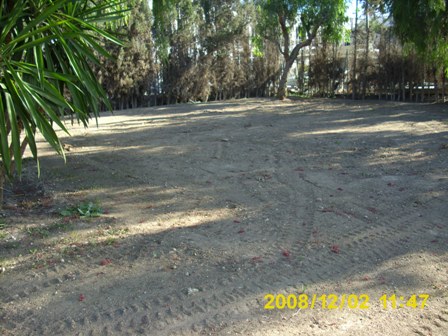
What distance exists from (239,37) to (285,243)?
A: 53.4 ft

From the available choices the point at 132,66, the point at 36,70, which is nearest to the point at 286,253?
the point at 36,70

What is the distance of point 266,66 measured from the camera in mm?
21062

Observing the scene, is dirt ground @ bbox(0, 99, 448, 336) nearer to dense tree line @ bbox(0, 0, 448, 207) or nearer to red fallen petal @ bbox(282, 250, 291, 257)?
red fallen petal @ bbox(282, 250, 291, 257)

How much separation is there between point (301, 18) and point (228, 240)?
1493 cm

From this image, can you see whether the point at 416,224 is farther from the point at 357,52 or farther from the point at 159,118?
the point at 357,52

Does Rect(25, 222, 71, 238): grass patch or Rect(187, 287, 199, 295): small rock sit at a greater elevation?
Rect(25, 222, 71, 238): grass patch

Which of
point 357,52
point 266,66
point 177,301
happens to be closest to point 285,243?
point 177,301

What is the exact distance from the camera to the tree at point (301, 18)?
16.9m

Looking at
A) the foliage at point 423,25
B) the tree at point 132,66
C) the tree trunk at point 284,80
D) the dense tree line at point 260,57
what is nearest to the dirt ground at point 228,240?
the foliage at point 423,25

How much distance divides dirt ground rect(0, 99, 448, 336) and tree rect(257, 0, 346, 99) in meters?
9.24

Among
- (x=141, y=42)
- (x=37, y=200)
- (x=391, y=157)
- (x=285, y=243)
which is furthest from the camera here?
(x=141, y=42)
